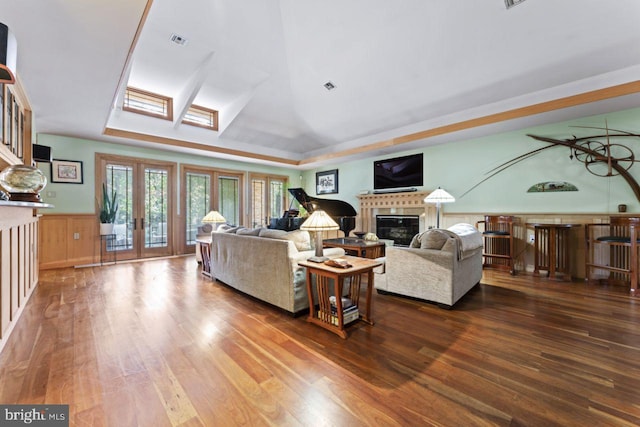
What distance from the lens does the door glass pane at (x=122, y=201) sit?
218 inches

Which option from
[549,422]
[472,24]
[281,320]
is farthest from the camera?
[472,24]

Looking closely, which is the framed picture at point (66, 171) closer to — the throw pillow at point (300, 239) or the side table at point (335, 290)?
the throw pillow at point (300, 239)

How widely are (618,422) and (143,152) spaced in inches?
293

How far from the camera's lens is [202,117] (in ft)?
20.6

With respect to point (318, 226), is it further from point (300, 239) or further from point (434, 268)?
point (434, 268)

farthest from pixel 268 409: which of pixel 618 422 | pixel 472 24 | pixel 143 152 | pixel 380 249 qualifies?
pixel 143 152

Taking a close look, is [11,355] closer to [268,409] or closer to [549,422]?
[268,409]

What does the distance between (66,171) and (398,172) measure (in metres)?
6.86

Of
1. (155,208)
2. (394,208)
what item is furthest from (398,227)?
(155,208)

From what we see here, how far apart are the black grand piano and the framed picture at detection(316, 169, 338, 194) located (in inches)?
95.4

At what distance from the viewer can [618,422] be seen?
50.6 inches

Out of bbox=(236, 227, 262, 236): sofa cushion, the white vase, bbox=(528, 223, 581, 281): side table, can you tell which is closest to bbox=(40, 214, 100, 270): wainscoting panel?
the white vase

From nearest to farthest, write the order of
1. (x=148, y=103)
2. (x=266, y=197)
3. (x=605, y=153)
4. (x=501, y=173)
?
(x=605, y=153) → (x=501, y=173) → (x=148, y=103) → (x=266, y=197)

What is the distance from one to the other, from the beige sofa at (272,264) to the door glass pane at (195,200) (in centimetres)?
366
